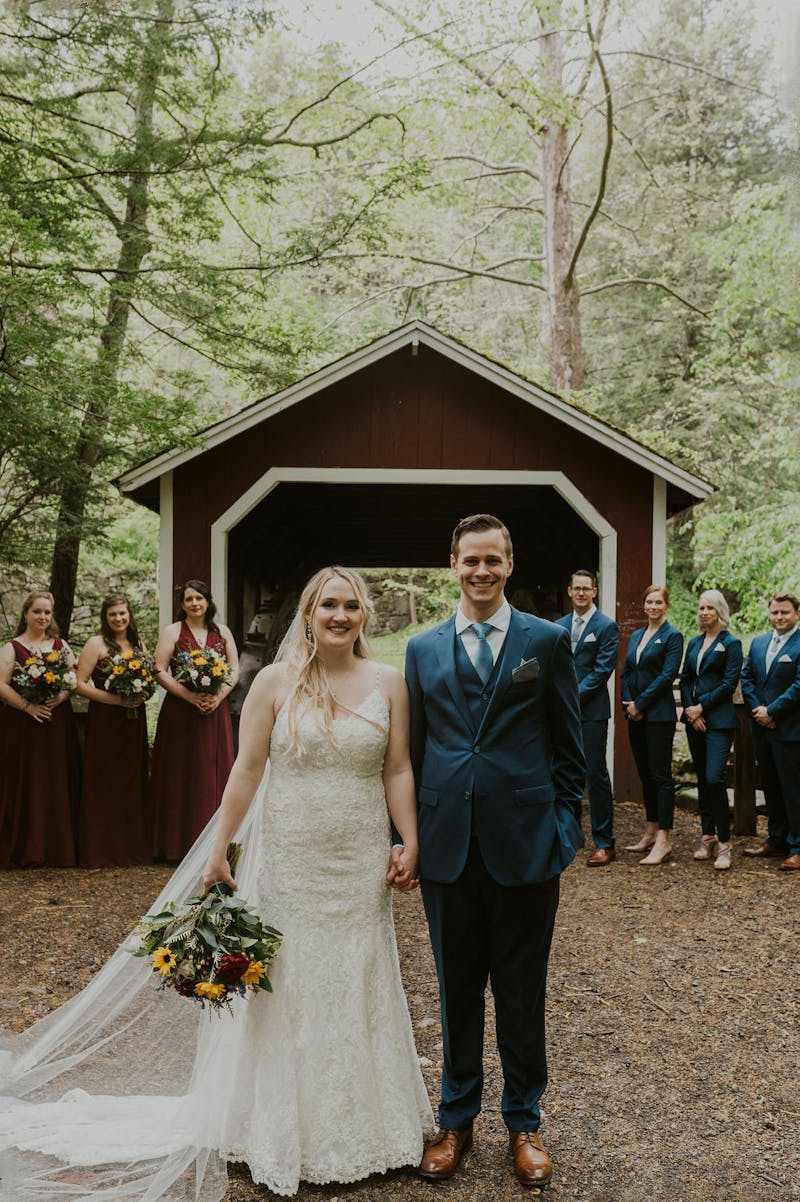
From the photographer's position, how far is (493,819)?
127 inches

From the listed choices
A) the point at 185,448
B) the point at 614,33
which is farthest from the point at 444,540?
the point at 614,33

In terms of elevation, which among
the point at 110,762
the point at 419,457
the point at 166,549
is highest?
the point at 419,457

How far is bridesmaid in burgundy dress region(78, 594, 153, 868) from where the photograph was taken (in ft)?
24.8

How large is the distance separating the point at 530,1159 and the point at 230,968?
3.82 feet

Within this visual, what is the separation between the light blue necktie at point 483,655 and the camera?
10.8ft

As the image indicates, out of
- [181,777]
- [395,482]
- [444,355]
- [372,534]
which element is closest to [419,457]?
[395,482]

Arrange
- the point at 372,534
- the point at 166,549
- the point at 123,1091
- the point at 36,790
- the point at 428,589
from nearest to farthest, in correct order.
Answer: the point at 123,1091
the point at 36,790
the point at 166,549
the point at 372,534
the point at 428,589

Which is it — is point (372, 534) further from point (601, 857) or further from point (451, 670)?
point (451, 670)

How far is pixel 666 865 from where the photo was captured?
776cm

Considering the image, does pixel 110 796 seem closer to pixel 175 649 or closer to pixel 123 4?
pixel 175 649

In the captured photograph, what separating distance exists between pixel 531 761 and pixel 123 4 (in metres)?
9.32

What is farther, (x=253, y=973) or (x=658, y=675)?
(x=658, y=675)

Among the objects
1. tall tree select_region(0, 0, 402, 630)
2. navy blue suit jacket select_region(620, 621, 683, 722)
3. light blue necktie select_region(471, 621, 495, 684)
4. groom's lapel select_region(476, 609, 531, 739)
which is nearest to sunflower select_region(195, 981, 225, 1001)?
groom's lapel select_region(476, 609, 531, 739)

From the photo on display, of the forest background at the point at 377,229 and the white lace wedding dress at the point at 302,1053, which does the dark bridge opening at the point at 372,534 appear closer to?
the forest background at the point at 377,229
